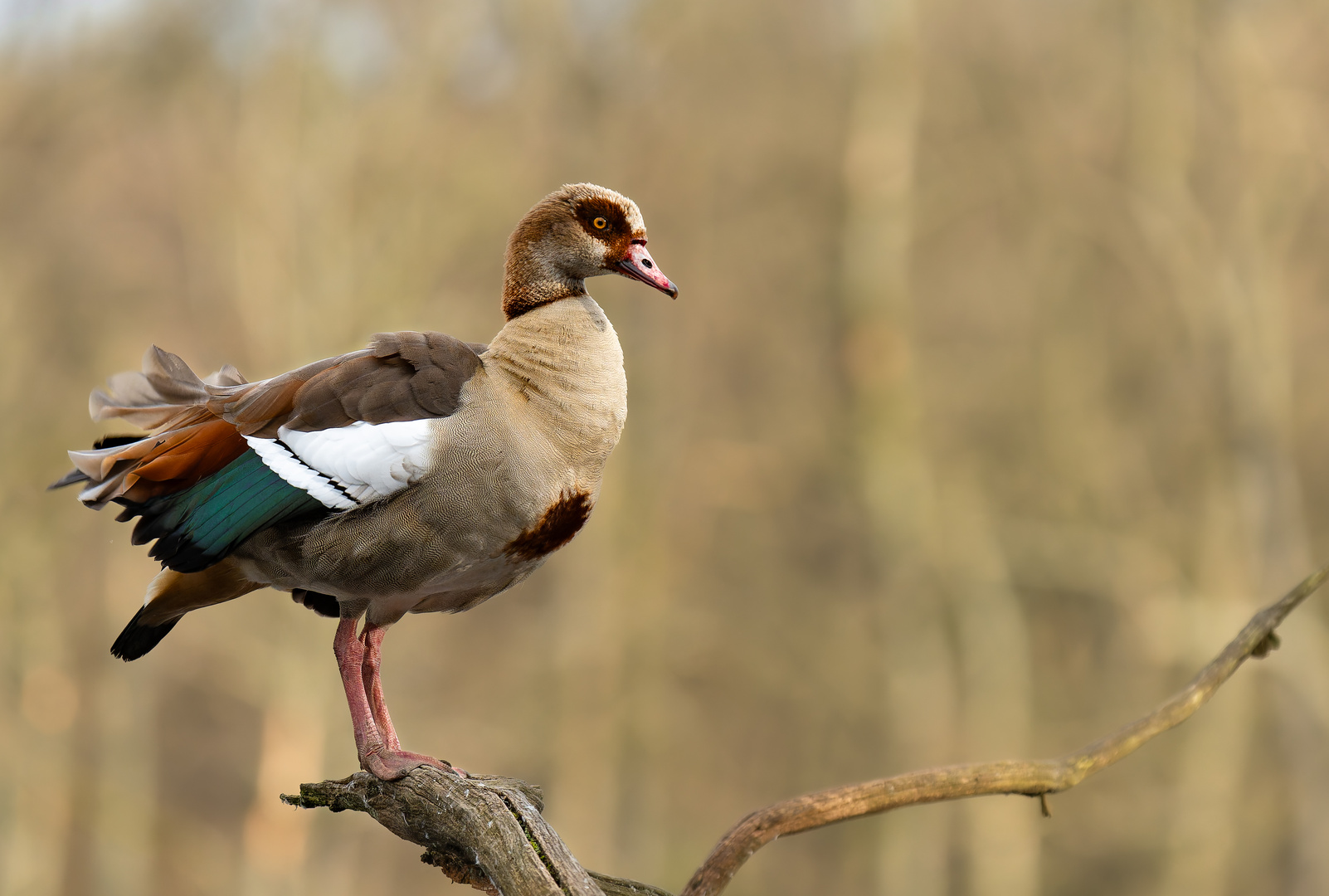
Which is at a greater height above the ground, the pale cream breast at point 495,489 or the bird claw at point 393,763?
the pale cream breast at point 495,489

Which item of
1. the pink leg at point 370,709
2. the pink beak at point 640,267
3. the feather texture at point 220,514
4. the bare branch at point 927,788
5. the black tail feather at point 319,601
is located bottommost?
the bare branch at point 927,788

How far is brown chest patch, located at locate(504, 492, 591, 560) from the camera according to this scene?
402 centimetres

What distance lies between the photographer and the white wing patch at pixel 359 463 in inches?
155

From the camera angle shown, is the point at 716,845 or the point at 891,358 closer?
the point at 716,845

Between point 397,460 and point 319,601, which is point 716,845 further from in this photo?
point 319,601

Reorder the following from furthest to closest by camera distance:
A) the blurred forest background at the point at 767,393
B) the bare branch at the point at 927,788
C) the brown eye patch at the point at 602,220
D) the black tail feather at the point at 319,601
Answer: the blurred forest background at the point at 767,393
the black tail feather at the point at 319,601
the brown eye patch at the point at 602,220
the bare branch at the point at 927,788

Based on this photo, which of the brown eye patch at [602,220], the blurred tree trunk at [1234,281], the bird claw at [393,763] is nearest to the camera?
the bird claw at [393,763]

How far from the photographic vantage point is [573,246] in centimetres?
437

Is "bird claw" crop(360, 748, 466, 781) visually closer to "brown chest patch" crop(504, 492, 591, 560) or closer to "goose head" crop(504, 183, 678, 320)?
"brown chest patch" crop(504, 492, 591, 560)

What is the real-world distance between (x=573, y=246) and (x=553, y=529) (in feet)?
3.25

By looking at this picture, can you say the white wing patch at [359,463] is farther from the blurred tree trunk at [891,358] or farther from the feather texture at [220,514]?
the blurred tree trunk at [891,358]

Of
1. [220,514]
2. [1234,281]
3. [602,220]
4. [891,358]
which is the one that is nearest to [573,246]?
[602,220]

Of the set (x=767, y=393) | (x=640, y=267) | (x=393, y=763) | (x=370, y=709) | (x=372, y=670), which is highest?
(x=767, y=393)

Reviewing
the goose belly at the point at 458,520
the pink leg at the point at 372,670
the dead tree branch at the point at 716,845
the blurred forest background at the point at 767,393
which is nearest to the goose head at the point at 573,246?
the goose belly at the point at 458,520
